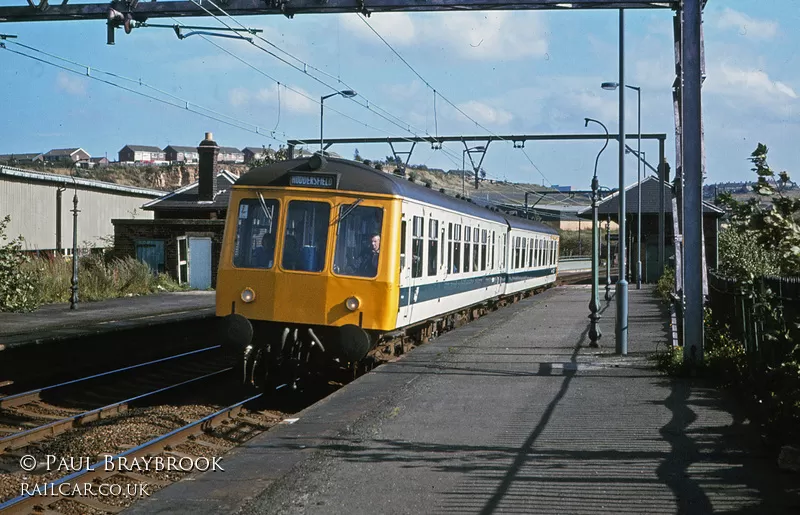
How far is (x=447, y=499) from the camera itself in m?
6.64

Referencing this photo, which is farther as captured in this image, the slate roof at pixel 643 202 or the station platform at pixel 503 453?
the slate roof at pixel 643 202

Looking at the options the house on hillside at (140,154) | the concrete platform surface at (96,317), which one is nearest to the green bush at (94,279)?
the concrete platform surface at (96,317)

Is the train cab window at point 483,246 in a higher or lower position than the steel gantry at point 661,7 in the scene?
lower

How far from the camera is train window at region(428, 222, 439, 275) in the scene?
15539mm

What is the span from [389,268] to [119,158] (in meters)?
178

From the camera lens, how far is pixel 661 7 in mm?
13086

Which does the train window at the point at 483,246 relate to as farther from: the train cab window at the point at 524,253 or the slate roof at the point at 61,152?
the slate roof at the point at 61,152

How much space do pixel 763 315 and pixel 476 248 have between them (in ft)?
37.6

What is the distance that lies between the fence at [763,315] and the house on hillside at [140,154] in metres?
169

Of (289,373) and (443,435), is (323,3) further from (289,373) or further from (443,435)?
(443,435)

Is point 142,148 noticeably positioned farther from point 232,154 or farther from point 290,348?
point 290,348

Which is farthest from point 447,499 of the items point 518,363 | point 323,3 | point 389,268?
point 323,3

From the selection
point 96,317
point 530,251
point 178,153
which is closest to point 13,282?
point 96,317

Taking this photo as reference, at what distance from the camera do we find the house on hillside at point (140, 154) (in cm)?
17500
